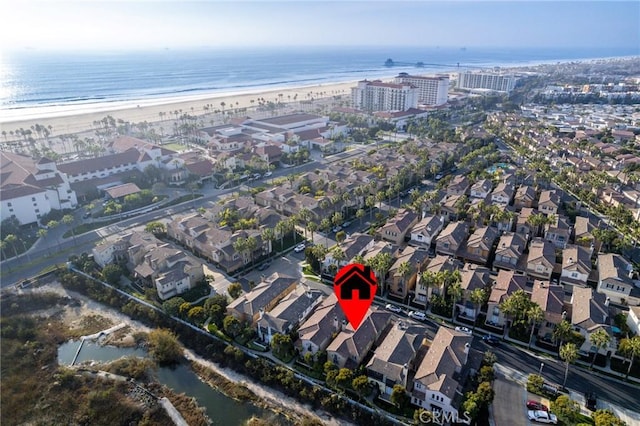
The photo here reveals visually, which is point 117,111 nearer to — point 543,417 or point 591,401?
point 543,417

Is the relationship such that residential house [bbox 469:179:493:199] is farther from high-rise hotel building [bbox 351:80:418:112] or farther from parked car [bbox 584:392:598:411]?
high-rise hotel building [bbox 351:80:418:112]

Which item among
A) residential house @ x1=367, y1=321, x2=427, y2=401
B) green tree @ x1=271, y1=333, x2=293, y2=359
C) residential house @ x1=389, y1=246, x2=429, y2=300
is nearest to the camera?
residential house @ x1=367, y1=321, x2=427, y2=401

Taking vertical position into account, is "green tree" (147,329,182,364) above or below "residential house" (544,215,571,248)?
below

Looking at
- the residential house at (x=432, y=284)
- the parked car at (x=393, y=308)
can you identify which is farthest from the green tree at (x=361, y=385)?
the residential house at (x=432, y=284)

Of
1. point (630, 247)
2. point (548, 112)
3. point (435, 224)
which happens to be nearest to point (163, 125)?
point (435, 224)

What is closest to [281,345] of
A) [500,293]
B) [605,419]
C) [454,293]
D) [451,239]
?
[454,293]

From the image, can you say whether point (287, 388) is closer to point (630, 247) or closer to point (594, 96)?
point (630, 247)

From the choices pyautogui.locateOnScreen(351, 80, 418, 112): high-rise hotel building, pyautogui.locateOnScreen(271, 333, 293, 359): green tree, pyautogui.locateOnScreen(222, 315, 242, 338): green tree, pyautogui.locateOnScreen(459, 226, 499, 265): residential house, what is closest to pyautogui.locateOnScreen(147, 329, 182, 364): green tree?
pyautogui.locateOnScreen(222, 315, 242, 338): green tree
